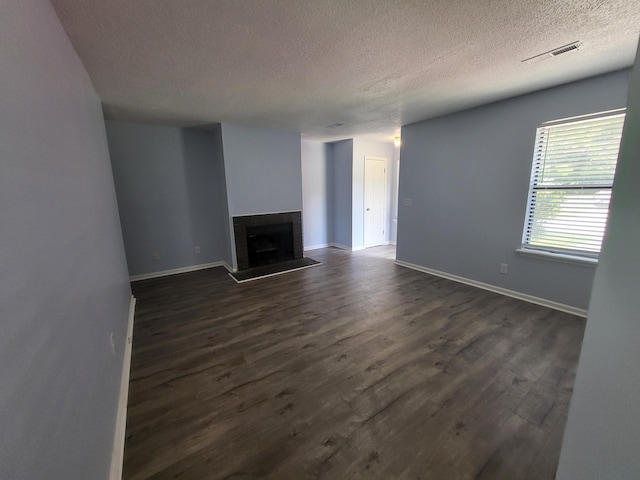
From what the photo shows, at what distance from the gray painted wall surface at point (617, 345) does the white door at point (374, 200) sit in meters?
5.14

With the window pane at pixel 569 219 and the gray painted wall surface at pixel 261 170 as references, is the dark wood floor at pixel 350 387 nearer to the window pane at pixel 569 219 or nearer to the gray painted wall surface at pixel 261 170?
the window pane at pixel 569 219

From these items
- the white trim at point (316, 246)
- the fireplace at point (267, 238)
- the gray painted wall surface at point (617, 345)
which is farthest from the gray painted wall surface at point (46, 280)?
the white trim at point (316, 246)

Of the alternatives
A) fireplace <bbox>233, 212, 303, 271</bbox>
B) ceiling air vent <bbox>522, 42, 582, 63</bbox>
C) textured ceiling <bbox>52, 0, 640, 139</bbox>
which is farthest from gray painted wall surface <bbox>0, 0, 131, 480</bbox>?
ceiling air vent <bbox>522, 42, 582, 63</bbox>

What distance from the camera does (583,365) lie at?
0.89 m

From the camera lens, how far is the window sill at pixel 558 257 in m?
2.73

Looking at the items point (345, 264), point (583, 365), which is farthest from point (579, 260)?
point (345, 264)

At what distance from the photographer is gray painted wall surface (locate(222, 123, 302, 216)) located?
4.23 metres

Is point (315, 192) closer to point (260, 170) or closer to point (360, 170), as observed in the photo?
point (360, 170)

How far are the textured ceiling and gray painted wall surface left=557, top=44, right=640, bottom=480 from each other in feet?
4.46

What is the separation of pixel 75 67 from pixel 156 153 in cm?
244

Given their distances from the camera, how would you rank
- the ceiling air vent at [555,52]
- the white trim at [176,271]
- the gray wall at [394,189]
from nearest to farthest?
the ceiling air vent at [555,52], the white trim at [176,271], the gray wall at [394,189]

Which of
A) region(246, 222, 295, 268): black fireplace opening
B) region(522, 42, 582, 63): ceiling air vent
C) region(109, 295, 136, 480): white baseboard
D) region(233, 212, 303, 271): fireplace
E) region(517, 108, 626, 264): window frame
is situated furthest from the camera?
region(246, 222, 295, 268): black fireplace opening

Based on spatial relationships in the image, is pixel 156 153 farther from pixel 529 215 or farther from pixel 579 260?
pixel 579 260

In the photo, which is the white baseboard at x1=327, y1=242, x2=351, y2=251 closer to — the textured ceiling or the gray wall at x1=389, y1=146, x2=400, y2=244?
the gray wall at x1=389, y1=146, x2=400, y2=244
